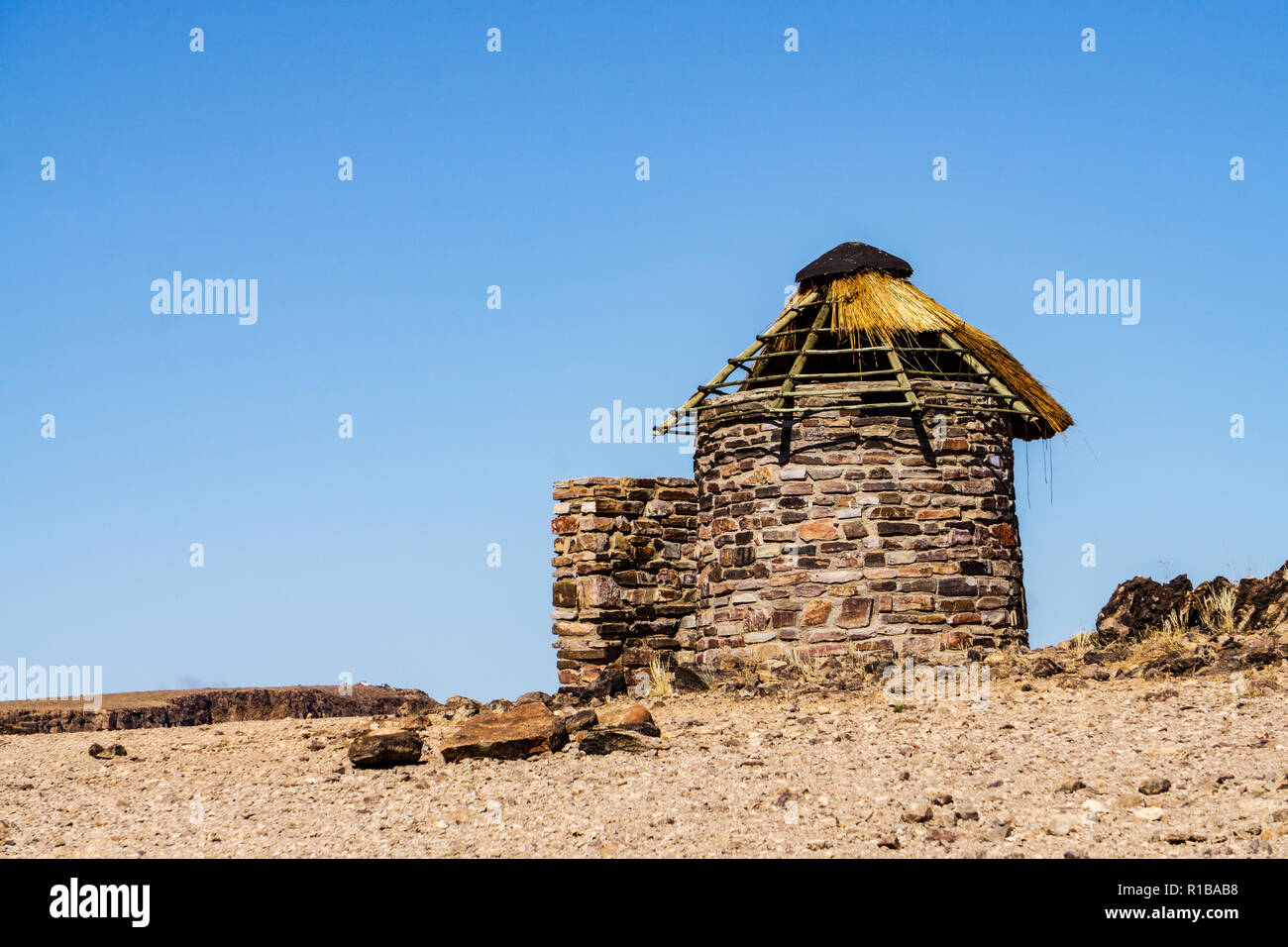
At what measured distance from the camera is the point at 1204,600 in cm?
1286

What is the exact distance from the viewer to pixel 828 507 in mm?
14500

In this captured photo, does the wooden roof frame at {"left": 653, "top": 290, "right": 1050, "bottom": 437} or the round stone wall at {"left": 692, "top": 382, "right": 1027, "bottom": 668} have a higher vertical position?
the wooden roof frame at {"left": 653, "top": 290, "right": 1050, "bottom": 437}

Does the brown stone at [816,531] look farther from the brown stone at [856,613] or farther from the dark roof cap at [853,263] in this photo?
the dark roof cap at [853,263]

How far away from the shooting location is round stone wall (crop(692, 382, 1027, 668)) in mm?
14250

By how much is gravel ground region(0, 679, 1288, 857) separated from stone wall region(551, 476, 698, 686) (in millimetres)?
4258

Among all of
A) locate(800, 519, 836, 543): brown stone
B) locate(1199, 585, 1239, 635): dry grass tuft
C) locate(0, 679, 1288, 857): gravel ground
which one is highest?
locate(800, 519, 836, 543): brown stone

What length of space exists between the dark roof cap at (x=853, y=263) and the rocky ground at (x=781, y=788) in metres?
6.21

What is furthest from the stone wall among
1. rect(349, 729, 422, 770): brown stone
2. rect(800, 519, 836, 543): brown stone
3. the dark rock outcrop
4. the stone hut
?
rect(349, 729, 422, 770): brown stone

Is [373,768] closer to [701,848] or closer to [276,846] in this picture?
[276,846]

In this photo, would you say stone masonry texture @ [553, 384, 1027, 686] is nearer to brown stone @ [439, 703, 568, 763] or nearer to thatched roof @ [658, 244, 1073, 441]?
thatched roof @ [658, 244, 1073, 441]

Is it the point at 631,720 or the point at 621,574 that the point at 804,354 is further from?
A: the point at 631,720

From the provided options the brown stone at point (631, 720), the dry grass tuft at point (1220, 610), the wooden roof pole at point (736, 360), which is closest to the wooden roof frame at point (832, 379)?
the wooden roof pole at point (736, 360)

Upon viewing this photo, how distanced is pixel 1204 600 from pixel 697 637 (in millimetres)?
5981
